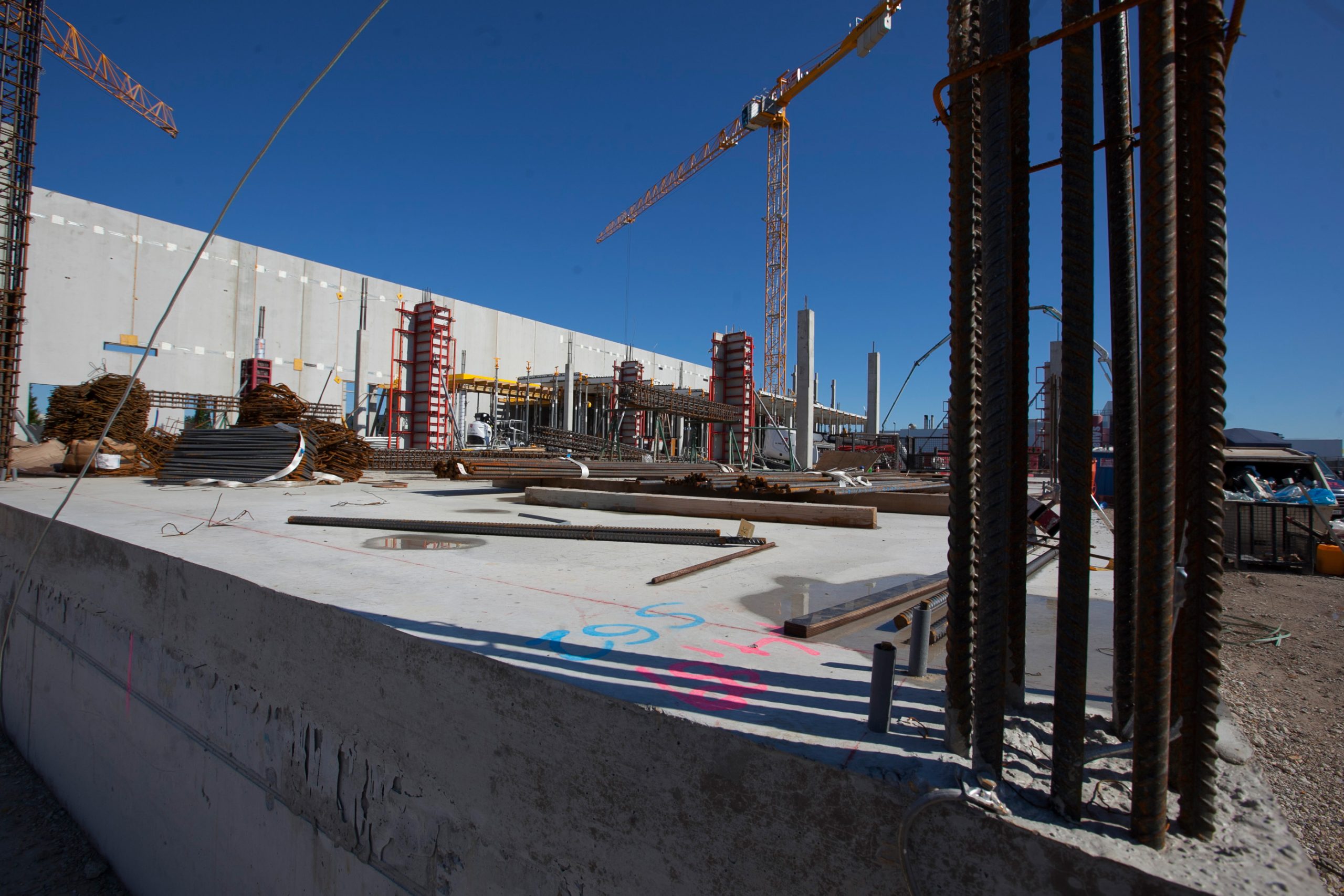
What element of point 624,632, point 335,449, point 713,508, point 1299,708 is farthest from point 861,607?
point 335,449

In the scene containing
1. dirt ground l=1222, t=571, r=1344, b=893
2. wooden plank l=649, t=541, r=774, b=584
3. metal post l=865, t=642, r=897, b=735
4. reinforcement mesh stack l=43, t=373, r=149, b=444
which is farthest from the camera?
reinforcement mesh stack l=43, t=373, r=149, b=444

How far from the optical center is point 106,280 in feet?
72.5

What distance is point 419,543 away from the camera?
5152 mm

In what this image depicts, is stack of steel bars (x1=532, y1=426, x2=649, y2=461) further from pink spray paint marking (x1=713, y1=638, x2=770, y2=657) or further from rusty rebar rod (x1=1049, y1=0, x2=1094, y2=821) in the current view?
rusty rebar rod (x1=1049, y1=0, x2=1094, y2=821)

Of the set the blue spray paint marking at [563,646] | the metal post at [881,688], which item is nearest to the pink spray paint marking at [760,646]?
the blue spray paint marking at [563,646]

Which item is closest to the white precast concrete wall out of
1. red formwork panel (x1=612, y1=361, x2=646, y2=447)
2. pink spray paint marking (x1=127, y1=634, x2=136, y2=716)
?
red formwork panel (x1=612, y1=361, x2=646, y2=447)

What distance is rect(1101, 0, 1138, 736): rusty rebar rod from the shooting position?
5.42 feet

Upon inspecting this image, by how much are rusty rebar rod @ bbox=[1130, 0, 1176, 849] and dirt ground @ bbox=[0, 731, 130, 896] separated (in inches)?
271

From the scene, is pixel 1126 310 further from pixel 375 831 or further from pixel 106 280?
pixel 106 280

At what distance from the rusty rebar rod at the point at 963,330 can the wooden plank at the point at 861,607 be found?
995 millimetres

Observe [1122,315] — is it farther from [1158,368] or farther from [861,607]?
[861,607]

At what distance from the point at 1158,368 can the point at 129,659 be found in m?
5.91

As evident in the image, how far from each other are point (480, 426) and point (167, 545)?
Result: 22.5 metres

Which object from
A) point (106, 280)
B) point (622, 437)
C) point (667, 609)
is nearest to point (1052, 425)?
point (667, 609)
